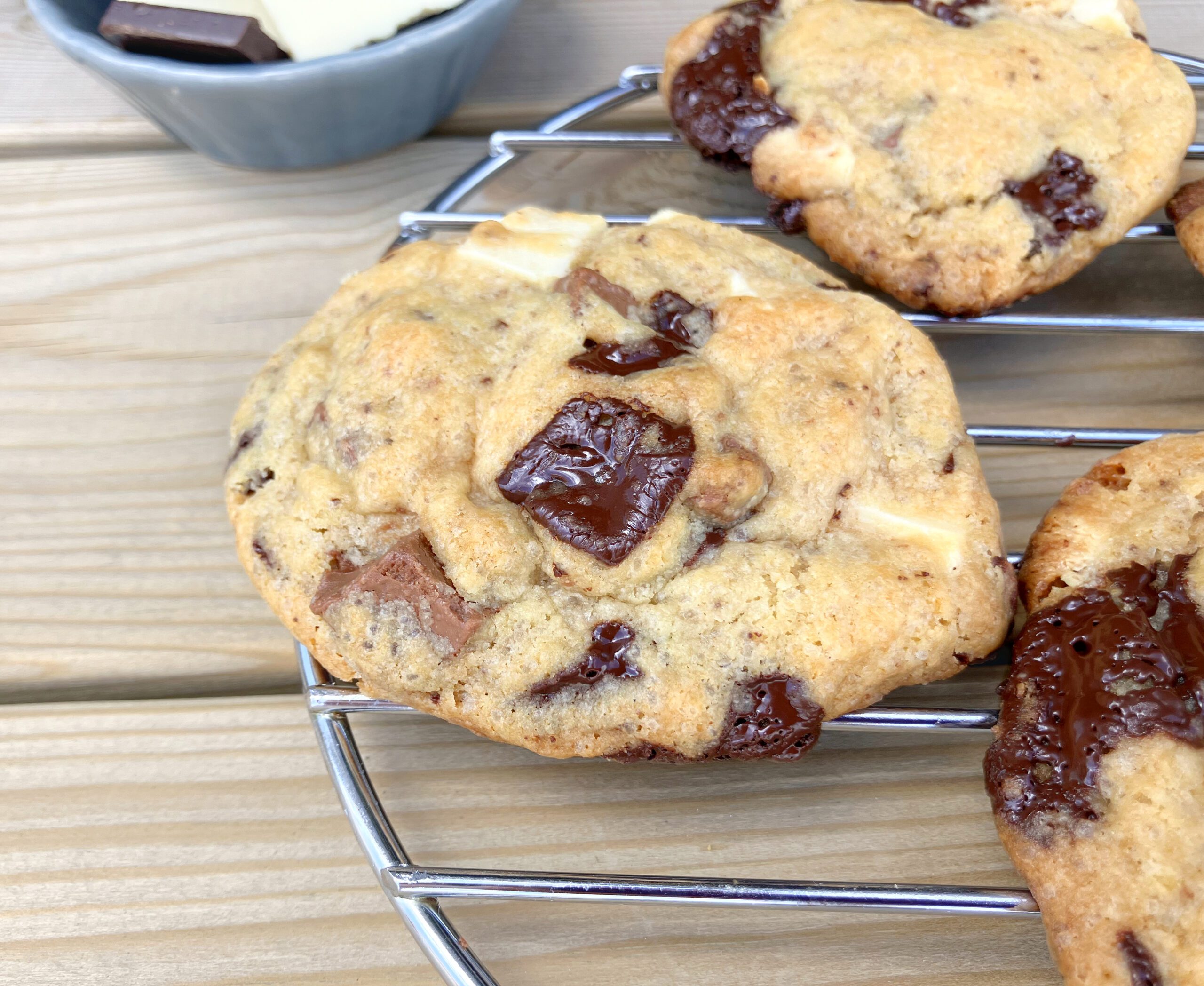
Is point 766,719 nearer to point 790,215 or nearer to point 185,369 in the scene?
point 790,215

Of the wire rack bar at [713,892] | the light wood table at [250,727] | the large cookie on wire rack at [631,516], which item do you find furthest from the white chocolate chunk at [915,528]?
the wire rack bar at [713,892]

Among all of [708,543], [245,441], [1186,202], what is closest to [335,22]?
[245,441]

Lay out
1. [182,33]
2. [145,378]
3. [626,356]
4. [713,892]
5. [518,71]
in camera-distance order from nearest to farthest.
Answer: [713,892]
[626,356]
[182,33]
[145,378]
[518,71]

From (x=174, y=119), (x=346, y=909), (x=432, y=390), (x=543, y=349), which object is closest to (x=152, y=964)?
(x=346, y=909)

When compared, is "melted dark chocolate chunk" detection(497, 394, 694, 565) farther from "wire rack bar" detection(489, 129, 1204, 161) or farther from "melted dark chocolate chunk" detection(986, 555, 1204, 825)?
"wire rack bar" detection(489, 129, 1204, 161)

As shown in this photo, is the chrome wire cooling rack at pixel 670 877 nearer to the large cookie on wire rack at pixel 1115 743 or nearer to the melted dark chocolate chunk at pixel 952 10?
the large cookie on wire rack at pixel 1115 743

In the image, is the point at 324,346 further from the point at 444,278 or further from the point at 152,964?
the point at 152,964
